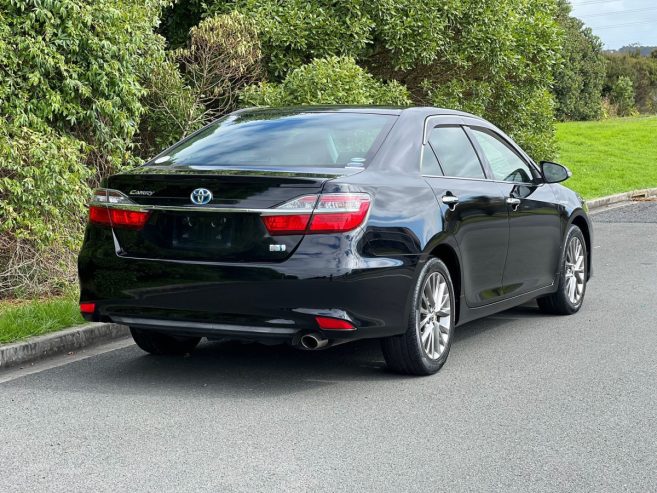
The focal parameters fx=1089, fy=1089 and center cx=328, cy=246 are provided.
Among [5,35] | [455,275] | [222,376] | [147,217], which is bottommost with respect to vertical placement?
→ [222,376]

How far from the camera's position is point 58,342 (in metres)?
7.15

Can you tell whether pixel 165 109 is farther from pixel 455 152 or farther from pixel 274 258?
pixel 274 258

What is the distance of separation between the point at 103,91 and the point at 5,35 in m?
1.15

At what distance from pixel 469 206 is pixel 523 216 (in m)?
0.99

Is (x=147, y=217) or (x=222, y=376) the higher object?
(x=147, y=217)

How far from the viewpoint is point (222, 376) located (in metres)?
6.49

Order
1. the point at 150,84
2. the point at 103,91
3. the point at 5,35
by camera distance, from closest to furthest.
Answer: the point at 5,35
the point at 103,91
the point at 150,84

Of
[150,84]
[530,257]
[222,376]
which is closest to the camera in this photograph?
[222,376]

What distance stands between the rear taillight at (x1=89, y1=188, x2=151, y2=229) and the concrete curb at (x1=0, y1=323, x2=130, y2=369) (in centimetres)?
111

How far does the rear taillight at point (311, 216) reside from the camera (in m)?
5.71

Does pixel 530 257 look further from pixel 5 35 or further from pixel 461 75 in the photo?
pixel 461 75

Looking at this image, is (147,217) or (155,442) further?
(147,217)

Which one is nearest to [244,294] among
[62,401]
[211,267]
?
[211,267]

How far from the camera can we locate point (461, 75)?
17078mm
